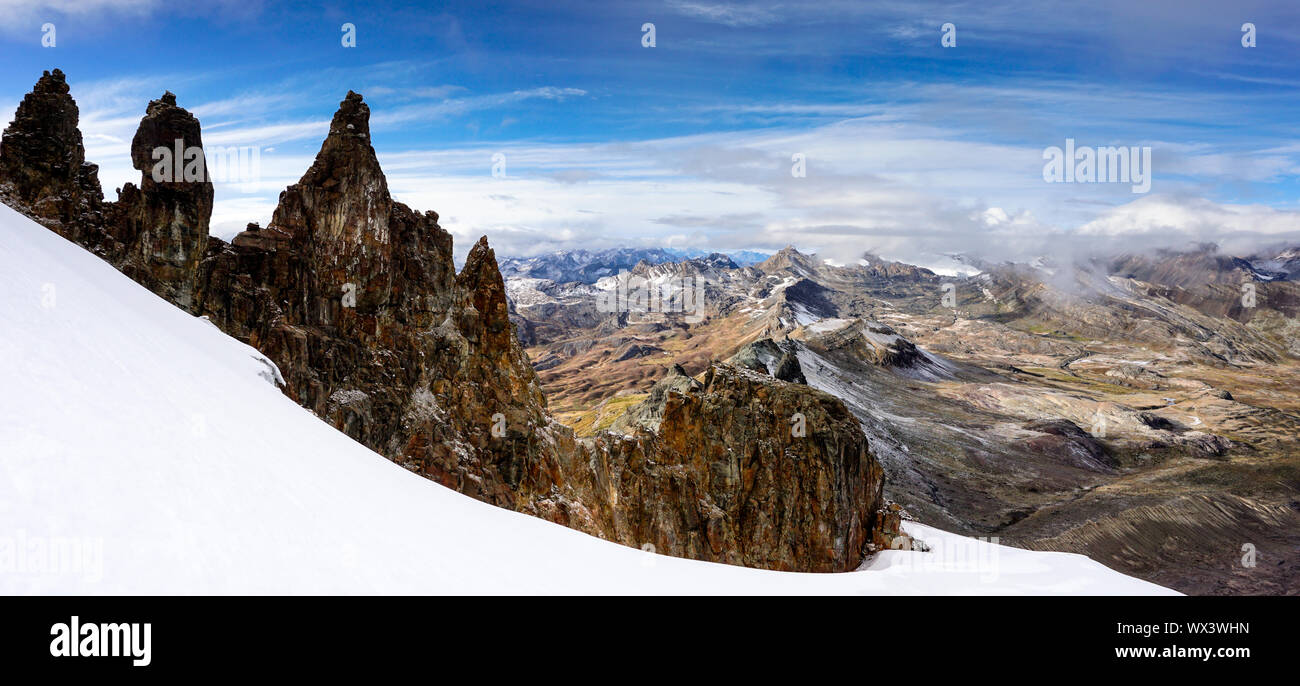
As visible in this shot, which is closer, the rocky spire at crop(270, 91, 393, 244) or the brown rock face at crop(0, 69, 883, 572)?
the brown rock face at crop(0, 69, 883, 572)

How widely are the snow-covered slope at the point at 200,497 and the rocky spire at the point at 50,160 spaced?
36.6 meters

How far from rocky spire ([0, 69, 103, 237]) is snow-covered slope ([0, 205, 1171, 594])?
36.6 m

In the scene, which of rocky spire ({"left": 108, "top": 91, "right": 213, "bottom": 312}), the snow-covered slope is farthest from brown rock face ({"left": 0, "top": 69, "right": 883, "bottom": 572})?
the snow-covered slope

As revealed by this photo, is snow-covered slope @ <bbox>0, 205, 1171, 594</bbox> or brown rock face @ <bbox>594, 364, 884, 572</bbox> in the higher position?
snow-covered slope @ <bbox>0, 205, 1171, 594</bbox>

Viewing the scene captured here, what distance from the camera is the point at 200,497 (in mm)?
5902

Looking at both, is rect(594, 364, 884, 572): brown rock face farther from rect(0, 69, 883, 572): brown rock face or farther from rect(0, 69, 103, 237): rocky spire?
rect(0, 69, 103, 237): rocky spire

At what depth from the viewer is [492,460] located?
38.9m

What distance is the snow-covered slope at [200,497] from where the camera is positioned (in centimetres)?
493

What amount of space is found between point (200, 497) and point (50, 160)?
47.8 m

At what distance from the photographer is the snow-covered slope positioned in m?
4.93

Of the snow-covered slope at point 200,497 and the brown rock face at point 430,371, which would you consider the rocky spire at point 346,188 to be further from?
the snow-covered slope at point 200,497
